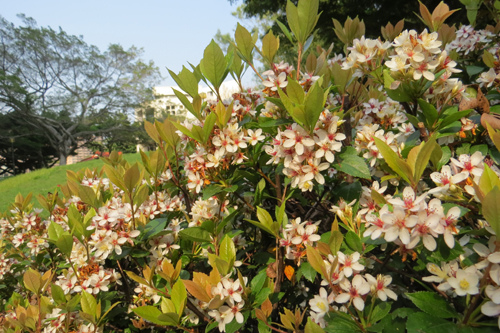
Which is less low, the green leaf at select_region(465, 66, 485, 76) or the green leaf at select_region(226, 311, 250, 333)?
the green leaf at select_region(465, 66, 485, 76)

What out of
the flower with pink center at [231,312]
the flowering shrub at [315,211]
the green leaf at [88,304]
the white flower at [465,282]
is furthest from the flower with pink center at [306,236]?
the green leaf at [88,304]

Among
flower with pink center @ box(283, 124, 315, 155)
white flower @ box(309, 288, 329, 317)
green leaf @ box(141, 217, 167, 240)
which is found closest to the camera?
white flower @ box(309, 288, 329, 317)

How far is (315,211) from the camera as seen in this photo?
1.06m

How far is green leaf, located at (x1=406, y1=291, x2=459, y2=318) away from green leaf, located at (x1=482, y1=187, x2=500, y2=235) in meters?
0.19

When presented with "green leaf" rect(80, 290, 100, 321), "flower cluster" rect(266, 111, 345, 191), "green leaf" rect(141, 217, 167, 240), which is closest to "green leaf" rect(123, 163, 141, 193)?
"green leaf" rect(141, 217, 167, 240)

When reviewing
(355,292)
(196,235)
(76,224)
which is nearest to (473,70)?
(355,292)

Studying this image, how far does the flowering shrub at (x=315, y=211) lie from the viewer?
2.02ft

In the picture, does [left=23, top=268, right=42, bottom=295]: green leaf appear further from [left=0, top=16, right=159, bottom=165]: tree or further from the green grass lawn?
[left=0, top=16, right=159, bottom=165]: tree

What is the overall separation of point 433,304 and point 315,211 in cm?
48

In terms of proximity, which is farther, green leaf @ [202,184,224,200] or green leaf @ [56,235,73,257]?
green leaf @ [56,235,73,257]

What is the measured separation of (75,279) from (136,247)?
0.84 feet

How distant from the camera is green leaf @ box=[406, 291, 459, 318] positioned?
1.96 ft

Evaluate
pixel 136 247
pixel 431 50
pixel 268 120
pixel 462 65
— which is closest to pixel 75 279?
pixel 136 247

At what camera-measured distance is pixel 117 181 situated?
102cm
